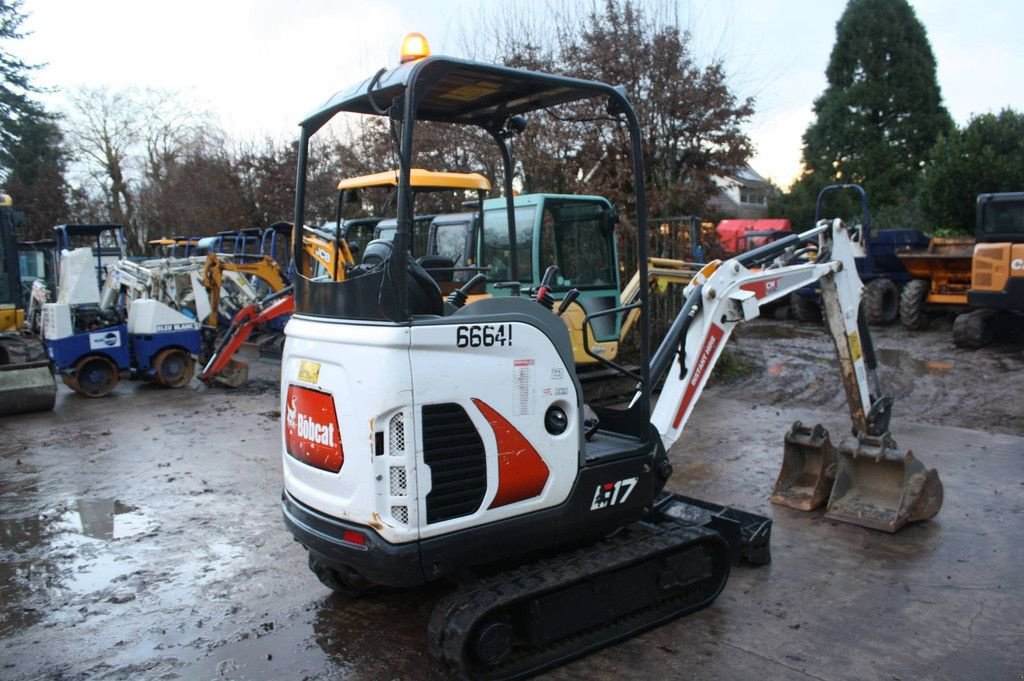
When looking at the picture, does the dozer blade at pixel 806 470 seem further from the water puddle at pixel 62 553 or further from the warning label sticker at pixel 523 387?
the water puddle at pixel 62 553

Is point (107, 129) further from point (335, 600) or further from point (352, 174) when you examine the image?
point (335, 600)

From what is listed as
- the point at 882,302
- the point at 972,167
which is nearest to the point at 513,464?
the point at 882,302

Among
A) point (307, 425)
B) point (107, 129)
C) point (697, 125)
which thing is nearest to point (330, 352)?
point (307, 425)

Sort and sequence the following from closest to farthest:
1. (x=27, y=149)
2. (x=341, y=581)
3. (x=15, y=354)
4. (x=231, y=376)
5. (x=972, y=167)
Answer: (x=341, y=581)
(x=15, y=354)
(x=231, y=376)
(x=972, y=167)
(x=27, y=149)

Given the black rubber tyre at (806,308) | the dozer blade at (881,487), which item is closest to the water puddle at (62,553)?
the dozer blade at (881,487)

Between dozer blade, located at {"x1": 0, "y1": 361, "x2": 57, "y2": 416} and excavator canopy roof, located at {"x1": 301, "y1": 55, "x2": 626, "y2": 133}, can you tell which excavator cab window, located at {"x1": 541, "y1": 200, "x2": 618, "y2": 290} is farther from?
dozer blade, located at {"x1": 0, "y1": 361, "x2": 57, "y2": 416}

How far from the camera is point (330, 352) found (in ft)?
11.2

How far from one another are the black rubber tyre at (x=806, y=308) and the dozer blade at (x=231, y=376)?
11917mm

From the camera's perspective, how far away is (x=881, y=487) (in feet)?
18.0

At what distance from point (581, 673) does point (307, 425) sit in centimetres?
167

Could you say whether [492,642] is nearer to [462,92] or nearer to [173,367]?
[462,92]

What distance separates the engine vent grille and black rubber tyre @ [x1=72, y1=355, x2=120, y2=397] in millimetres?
9487

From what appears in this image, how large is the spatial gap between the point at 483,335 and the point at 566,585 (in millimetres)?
1203

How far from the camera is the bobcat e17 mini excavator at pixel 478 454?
10.7 feet
